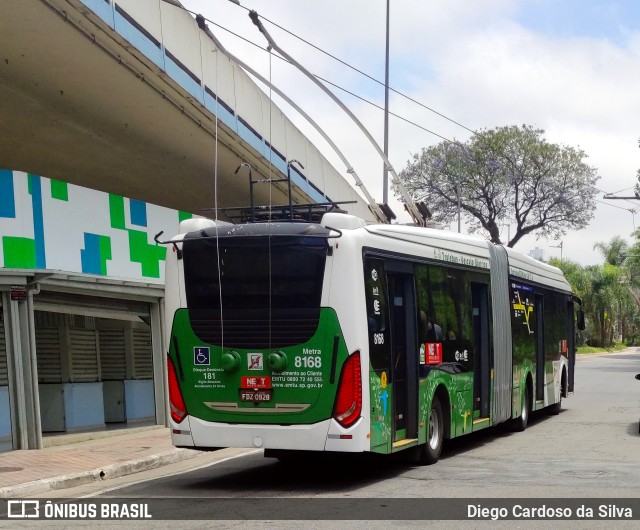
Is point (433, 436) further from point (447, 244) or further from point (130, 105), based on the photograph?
point (130, 105)

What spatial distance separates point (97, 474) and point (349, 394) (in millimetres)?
3838

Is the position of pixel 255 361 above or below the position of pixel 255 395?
above

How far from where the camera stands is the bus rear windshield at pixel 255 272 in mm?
11344

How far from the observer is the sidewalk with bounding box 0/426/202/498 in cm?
1223

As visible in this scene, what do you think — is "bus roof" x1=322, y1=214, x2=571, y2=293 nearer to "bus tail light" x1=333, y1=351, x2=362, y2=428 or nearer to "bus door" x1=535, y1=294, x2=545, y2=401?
"bus door" x1=535, y1=294, x2=545, y2=401

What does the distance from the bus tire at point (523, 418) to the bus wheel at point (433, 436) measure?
4.72 m

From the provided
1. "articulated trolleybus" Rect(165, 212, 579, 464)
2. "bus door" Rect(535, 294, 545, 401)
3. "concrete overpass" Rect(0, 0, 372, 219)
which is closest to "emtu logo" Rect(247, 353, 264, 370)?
"articulated trolleybus" Rect(165, 212, 579, 464)

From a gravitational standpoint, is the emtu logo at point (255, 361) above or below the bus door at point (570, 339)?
above

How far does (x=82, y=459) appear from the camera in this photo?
47.6 feet

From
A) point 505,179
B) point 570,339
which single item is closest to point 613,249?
point 505,179

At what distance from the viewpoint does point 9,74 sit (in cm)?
2028

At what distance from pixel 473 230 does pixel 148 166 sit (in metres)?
42.2

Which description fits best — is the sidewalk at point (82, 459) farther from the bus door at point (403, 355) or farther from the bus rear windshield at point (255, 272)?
the bus door at point (403, 355)

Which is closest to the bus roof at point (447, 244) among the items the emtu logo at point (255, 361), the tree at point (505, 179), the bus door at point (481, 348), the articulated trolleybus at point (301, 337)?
the articulated trolleybus at point (301, 337)
